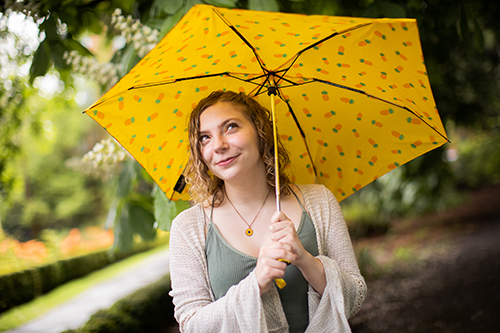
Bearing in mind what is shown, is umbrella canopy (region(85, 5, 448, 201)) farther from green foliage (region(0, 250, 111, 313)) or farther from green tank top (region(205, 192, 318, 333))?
green foliage (region(0, 250, 111, 313))

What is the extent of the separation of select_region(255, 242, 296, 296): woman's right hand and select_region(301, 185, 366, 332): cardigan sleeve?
0.84 ft

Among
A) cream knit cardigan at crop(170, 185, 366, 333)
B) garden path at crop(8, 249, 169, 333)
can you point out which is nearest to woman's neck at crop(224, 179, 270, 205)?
cream knit cardigan at crop(170, 185, 366, 333)

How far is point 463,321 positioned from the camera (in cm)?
457

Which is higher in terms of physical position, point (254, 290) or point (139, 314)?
point (254, 290)

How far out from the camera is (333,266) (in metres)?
1.49

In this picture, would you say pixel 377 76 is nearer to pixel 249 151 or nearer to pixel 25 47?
pixel 249 151

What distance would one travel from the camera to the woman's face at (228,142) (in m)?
1.52

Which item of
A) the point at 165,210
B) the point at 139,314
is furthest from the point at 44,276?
the point at 165,210

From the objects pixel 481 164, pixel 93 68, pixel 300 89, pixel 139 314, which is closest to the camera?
pixel 300 89

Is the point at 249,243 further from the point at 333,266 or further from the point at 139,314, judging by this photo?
the point at 139,314

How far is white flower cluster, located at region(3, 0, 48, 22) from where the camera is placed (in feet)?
7.80

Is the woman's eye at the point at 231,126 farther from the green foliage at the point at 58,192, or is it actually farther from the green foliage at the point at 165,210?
the green foliage at the point at 58,192

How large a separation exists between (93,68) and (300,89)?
175cm

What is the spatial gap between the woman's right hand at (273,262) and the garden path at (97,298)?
3.44 metres
